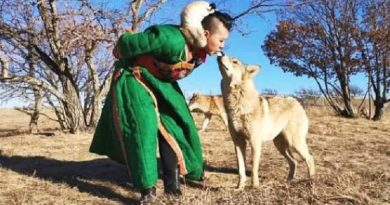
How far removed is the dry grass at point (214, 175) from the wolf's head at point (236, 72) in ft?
3.74

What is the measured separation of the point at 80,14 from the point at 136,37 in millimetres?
6115

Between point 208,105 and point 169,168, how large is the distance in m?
9.13

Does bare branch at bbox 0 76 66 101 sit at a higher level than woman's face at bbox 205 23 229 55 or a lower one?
higher

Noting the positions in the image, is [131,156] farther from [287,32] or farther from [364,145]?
[287,32]

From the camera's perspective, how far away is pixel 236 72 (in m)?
6.02

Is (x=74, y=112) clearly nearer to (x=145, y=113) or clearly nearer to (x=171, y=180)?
(x=171, y=180)

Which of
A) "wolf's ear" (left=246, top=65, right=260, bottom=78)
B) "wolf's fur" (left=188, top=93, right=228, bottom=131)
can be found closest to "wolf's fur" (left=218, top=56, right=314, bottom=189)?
"wolf's ear" (left=246, top=65, right=260, bottom=78)

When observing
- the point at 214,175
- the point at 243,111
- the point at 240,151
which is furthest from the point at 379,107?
the point at 243,111

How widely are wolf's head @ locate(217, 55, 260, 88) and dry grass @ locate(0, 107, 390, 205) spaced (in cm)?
114

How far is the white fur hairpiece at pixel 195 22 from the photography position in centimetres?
456

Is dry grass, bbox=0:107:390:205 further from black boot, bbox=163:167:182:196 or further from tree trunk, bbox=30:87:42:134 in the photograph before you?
tree trunk, bbox=30:87:42:134

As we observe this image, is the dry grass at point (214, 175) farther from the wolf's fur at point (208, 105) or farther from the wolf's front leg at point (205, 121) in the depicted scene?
the wolf's fur at point (208, 105)

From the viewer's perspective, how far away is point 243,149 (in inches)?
242

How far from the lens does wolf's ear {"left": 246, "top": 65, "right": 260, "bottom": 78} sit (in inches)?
237
